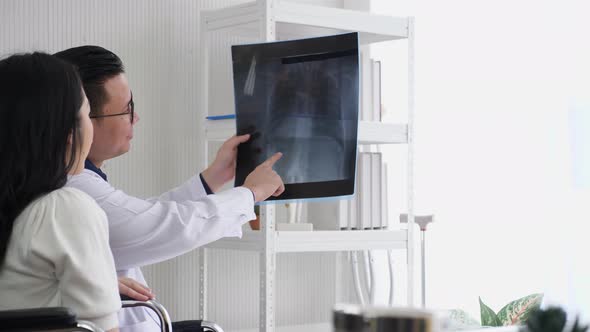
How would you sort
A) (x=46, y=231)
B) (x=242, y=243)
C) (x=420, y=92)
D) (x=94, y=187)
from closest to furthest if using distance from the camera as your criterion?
(x=46, y=231) → (x=94, y=187) → (x=242, y=243) → (x=420, y=92)

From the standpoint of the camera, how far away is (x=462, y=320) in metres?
3.36

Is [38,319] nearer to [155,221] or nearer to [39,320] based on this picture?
[39,320]

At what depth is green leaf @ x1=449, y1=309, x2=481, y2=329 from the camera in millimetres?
3293

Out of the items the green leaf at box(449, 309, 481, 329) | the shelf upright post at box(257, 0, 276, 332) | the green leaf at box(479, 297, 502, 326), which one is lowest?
the green leaf at box(449, 309, 481, 329)

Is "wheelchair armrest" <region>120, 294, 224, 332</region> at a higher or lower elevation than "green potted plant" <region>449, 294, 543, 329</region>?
higher

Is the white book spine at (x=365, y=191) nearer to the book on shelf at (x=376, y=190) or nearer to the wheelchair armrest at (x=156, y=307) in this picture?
the book on shelf at (x=376, y=190)

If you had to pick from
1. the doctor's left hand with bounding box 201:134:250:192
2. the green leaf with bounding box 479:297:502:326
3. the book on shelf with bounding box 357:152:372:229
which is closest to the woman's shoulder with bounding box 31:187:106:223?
the doctor's left hand with bounding box 201:134:250:192

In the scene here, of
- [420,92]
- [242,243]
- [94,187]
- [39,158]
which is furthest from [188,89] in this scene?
[39,158]

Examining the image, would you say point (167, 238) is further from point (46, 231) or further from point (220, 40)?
point (220, 40)

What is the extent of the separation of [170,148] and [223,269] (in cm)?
53

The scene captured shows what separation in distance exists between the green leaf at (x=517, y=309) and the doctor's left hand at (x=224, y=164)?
149 cm

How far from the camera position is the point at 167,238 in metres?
1.80

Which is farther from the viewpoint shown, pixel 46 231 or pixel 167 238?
pixel 167 238

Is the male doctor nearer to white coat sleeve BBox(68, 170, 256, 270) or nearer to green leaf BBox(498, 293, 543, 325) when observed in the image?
white coat sleeve BBox(68, 170, 256, 270)
